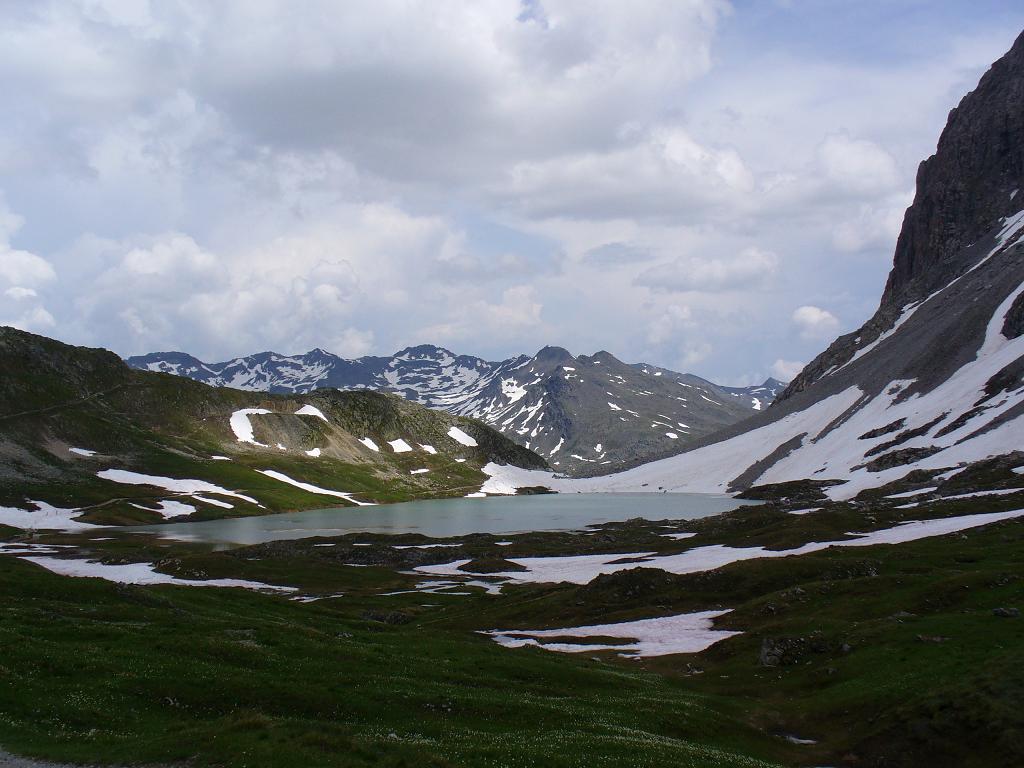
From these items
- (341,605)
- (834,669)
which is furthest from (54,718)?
(341,605)

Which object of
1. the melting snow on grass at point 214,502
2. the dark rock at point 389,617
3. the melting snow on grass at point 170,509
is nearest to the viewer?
the dark rock at point 389,617

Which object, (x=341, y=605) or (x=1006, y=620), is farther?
(x=341, y=605)

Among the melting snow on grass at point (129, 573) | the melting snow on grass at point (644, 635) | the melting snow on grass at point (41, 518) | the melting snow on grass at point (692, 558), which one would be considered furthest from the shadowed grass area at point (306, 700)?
the melting snow on grass at point (41, 518)

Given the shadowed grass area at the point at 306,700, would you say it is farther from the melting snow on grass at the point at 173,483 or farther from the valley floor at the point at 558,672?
the melting snow on grass at the point at 173,483

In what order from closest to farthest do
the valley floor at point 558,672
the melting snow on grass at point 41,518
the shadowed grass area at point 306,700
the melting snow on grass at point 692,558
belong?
the shadowed grass area at point 306,700
the valley floor at point 558,672
the melting snow on grass at point 692,558
the melting snow on grass at point 41,518

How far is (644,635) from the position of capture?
186 ft

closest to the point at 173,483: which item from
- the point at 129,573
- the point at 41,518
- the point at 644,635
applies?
the point at 41,518

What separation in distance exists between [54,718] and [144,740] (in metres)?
3.85

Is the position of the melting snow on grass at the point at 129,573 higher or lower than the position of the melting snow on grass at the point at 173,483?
lower

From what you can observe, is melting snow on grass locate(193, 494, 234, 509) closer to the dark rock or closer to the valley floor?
the valley floor

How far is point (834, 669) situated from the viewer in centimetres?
3791

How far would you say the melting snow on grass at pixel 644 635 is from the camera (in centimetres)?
5250

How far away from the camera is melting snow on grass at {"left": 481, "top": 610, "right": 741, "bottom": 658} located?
52.5 meters

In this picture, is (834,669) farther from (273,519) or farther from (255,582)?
(273,519)
